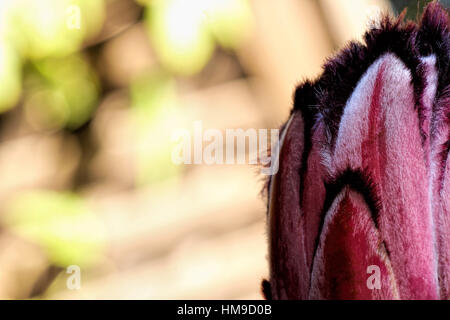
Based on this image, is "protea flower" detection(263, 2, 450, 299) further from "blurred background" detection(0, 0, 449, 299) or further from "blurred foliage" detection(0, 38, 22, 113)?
"blurred foliage" detection(0, 38, 22, 113)

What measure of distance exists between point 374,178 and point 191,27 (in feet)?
2.29

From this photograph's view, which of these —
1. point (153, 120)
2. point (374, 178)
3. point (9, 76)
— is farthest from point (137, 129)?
point (374, 178)

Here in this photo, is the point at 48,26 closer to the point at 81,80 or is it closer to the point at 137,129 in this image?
the point at 81,80

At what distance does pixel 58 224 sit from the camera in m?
0.91

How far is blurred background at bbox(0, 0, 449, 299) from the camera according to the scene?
899 millimetres

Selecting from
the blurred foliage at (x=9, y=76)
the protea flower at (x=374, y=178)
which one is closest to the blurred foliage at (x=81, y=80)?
the blurred foliage at (x=9, y=76)

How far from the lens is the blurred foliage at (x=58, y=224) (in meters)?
0.90

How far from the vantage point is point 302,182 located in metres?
0.27

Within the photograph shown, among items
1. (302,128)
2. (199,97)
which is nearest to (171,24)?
(199,97)

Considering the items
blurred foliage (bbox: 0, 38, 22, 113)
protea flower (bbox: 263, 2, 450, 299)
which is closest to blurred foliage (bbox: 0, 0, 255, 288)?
blurred foliage (bbox: 0, 38, 22, 113)

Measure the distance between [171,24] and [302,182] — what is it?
0.68 meters

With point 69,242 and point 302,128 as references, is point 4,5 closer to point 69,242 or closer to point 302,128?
point 69,242

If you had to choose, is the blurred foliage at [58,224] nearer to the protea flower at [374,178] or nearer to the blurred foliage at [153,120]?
the blurred foliage at [153,120]

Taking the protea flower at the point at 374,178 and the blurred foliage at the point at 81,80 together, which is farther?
the blurred foliage at the point at 81,80
